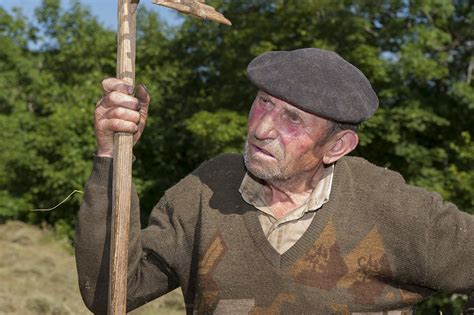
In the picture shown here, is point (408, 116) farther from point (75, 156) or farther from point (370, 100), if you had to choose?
point (370, 100)

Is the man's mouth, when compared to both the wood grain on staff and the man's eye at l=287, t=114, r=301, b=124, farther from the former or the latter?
the wood grain on staff

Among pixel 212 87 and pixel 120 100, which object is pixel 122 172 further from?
pixel 212 87

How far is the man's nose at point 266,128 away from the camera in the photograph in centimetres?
293

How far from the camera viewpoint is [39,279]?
15.0m

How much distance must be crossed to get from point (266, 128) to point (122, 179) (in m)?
0.63

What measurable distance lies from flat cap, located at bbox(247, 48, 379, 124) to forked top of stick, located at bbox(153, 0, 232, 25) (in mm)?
293

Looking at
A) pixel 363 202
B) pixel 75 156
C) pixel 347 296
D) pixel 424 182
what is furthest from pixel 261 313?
pixel 75 156

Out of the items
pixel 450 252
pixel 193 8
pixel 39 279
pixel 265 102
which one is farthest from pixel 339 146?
pixel 39 279

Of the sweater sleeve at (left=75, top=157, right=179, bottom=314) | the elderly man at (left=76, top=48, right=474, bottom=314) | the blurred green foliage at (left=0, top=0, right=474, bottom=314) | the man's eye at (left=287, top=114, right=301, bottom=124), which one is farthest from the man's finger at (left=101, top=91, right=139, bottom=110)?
the blurred green foliage at (left=0, top=0, right=474, bottom=314)

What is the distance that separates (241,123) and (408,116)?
163 inches

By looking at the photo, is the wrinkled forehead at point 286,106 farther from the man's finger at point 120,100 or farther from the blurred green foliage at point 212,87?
the blurred green foliage at point 212,87

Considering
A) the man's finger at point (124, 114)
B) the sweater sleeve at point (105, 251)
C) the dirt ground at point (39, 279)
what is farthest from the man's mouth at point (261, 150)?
the dirt ground at point (39, 279)

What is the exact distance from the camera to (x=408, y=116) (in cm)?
1872

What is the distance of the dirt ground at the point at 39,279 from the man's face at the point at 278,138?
9.14 meters
